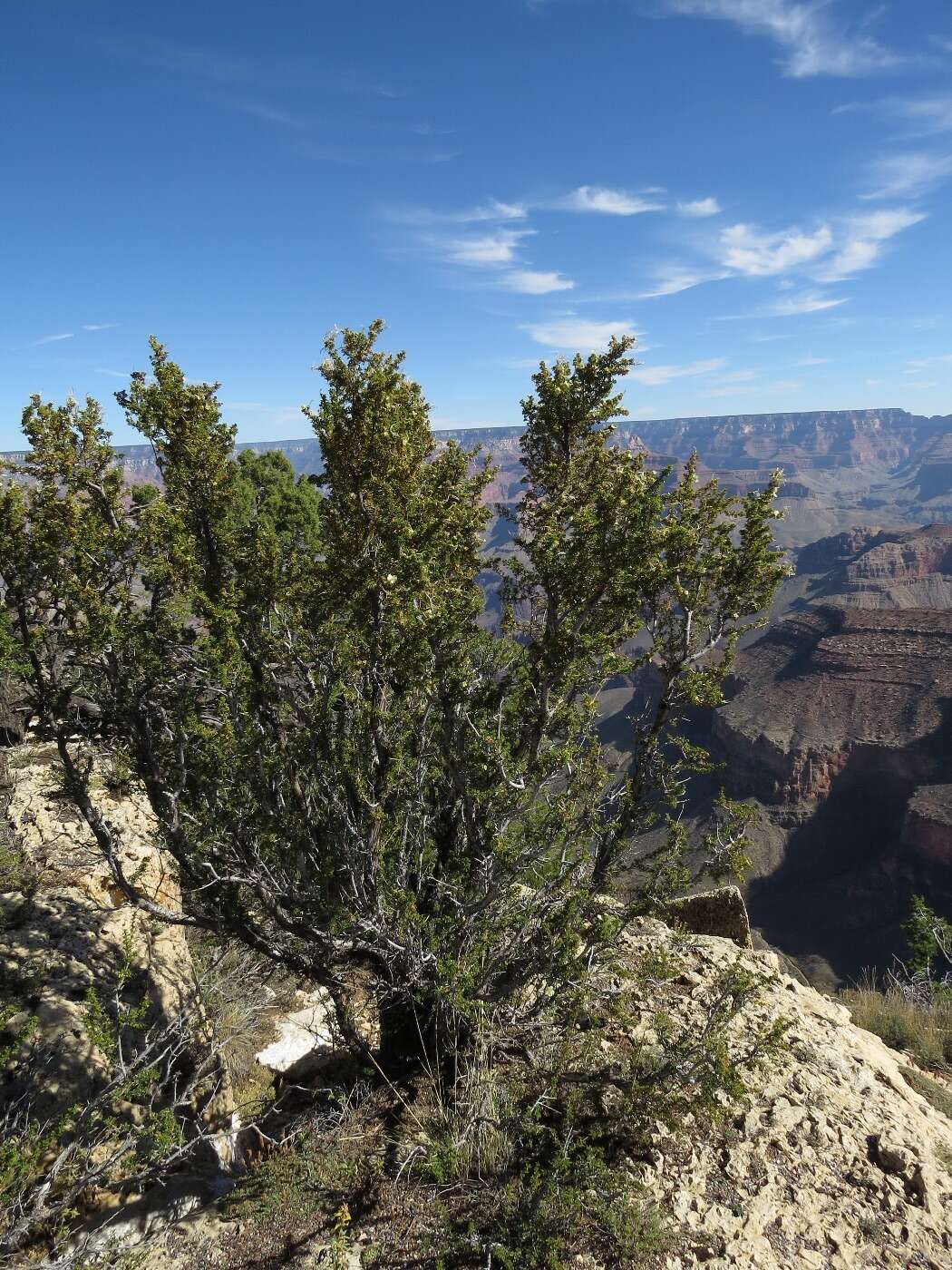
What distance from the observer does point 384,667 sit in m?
6.70

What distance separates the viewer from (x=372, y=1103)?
7.54 m

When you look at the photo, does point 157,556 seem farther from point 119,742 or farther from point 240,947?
point 240,947

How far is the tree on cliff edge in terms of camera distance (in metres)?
6.34

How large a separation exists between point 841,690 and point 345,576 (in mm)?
93268

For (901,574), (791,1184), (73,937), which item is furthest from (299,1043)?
(901,574)

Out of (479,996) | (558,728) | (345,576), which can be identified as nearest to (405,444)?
(345,576)

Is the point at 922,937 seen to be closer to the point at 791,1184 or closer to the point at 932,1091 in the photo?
the point at 932,1091

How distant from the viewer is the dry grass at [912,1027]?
1059 cm

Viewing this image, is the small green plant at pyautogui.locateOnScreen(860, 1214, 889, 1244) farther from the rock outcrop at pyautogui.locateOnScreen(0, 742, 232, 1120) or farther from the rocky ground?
the rock outcrop at pyautogui.locateOnScreen(0, 742, 232, 1120)

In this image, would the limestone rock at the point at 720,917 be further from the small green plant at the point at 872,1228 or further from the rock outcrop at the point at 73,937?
the rock outcrop at the point at 73,937

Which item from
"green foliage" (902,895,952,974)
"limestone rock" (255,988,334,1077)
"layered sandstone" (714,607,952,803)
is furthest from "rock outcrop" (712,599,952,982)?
"limestone rock" (255,988,334,1077)

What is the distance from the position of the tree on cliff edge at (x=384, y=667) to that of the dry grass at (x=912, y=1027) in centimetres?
→ 690

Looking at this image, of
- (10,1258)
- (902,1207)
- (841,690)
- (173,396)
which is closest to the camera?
(10,1258)

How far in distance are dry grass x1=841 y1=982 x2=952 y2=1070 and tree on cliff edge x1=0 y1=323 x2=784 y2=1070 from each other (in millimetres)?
6900
